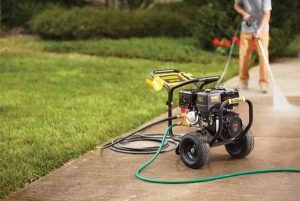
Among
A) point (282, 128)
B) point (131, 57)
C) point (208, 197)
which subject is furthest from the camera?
point (131, 57)

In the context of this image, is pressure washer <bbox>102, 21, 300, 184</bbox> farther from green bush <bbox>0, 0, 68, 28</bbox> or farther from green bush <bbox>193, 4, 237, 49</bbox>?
green bush <bbox>0, 0, 68, 28</bbox>

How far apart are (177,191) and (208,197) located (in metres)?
0.27

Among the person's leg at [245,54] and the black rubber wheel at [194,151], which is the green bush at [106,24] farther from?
the black rubber wheel at [194,151]

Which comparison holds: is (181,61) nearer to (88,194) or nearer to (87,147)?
(87,147)

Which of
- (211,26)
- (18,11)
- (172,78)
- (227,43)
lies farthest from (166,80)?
(18,11)

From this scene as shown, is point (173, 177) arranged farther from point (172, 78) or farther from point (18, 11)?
point (18, 11)

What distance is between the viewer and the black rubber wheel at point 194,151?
16.7 ft

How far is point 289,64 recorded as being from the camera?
12.6 metres

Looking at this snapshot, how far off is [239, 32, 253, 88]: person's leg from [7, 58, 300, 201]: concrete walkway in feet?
8.75

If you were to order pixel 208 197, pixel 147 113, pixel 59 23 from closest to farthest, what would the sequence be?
1. pixel 208 197
2. pixel 147 113
3. pixel 59 23

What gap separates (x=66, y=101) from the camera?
8250mm

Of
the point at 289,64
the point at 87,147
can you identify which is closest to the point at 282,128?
the point at 87,147

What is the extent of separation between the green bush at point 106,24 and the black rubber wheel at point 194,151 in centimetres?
1054

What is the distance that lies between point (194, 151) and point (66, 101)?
341cm
